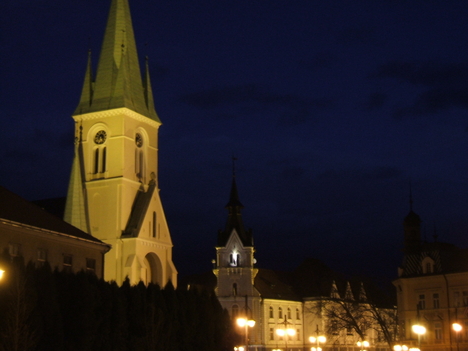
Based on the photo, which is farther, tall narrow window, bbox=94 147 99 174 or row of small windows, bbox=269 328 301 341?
row of small windows, bbox=269 328 301 341

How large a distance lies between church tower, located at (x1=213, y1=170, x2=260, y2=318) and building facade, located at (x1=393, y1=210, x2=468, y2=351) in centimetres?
3010

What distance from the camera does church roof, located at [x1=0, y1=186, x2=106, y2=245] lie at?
4697cm

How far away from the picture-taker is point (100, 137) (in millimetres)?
75875

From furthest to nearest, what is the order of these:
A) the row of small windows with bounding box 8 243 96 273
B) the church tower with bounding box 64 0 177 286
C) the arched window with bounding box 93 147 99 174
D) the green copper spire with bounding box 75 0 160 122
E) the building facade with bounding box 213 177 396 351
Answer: the building facade with bounding box 213 177 396 351 → the green copper spire with bounding box 75 0 160 122 → the arched window with bounding box 93 147 99 174 → the church tower with bounding box 64 0 177 286 → the row of small windows with bounding box 8 243 96 273

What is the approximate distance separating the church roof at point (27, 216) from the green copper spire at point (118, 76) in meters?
24.8

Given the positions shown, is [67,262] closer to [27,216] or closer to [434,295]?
[27,216]

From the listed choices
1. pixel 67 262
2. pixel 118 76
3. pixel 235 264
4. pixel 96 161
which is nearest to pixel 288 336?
pixel 235 264

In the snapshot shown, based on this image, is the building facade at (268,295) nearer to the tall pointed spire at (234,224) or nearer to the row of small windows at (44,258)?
the tall pointed spire at (234,224)

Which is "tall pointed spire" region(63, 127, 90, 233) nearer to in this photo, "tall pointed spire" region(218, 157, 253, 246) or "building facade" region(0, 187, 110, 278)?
"building facade" region(0, 187, 110, 278)

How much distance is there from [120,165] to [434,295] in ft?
117

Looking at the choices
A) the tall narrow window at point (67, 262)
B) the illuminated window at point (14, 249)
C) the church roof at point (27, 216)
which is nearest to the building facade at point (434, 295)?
the tall narrow window at point (67, 262)

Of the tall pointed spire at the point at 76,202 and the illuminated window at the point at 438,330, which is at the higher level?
the tall pointed spire at the point at 76,202

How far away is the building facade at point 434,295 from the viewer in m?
79.4

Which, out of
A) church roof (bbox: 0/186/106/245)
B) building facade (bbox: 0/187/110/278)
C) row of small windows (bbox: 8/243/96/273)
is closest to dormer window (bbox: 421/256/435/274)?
building facade (bbox: 0/187/110/278)
